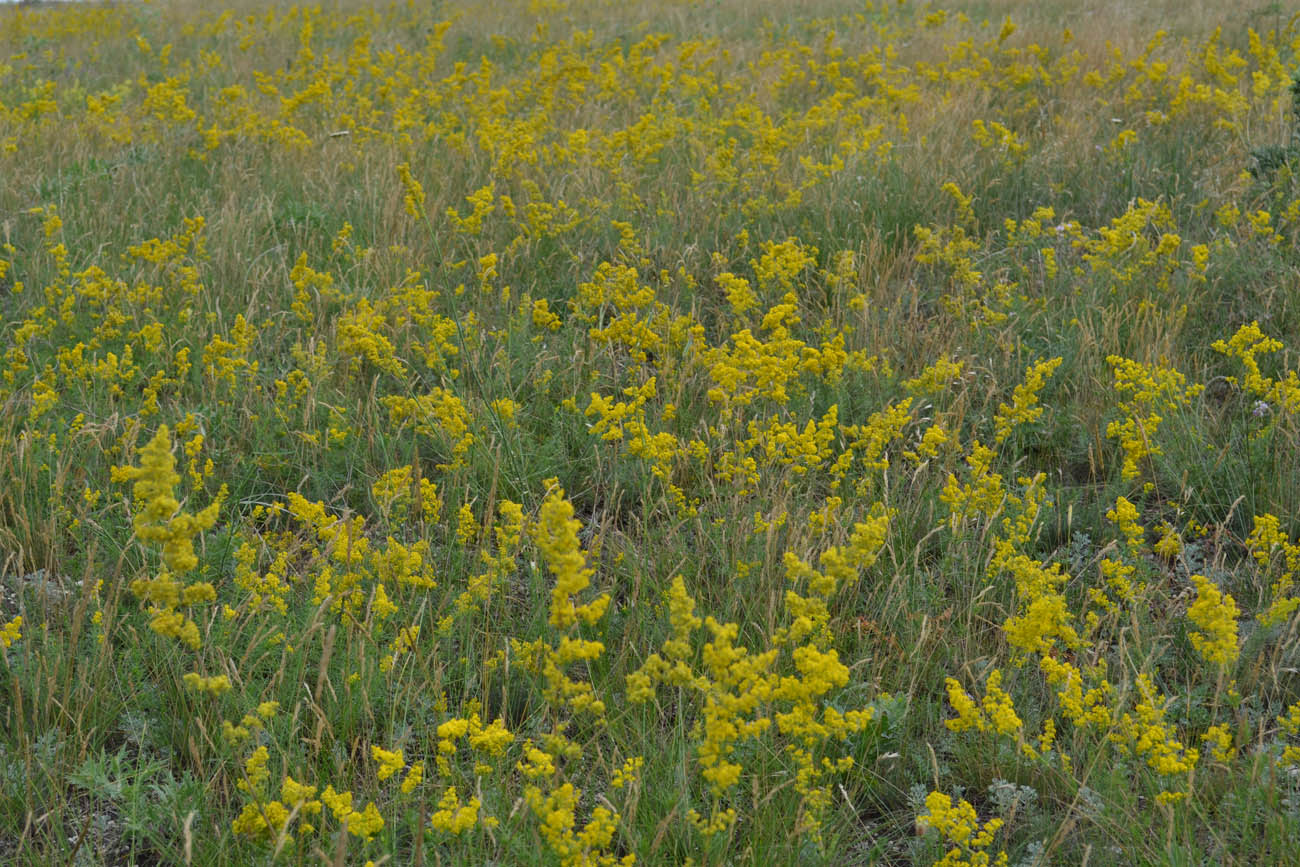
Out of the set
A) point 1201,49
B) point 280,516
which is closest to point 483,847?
point 280,516

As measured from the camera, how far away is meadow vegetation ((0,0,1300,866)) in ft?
6.75

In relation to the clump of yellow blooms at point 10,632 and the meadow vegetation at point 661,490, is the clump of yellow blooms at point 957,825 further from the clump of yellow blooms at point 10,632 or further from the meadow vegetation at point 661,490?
the clump of yellow blooms at point 10,632

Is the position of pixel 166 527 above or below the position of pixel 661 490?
above

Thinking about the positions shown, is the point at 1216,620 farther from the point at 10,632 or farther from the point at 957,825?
the point at 10,632

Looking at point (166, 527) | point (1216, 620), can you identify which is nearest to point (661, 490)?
point (1216, 620)

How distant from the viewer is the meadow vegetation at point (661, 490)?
206 cm

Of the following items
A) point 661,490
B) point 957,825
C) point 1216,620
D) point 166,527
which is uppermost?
point 166,527

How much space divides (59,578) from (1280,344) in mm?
3588

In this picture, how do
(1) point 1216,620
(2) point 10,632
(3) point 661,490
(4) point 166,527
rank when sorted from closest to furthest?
(4) point 166,527
(1) point 1216,620
(2) point 10,632
(3) point 661,490

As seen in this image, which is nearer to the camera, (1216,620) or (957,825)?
(957,825)

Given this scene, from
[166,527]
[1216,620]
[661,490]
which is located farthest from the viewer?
[661,490]

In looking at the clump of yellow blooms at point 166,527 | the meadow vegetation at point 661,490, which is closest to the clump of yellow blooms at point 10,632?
the meadow vegetation at point 661,490

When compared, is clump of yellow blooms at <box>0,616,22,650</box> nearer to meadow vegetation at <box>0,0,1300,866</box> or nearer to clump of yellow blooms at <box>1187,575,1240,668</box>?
meadow vegetation at <box>0,0,1300,866</box>

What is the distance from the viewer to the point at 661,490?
11.1 feet
